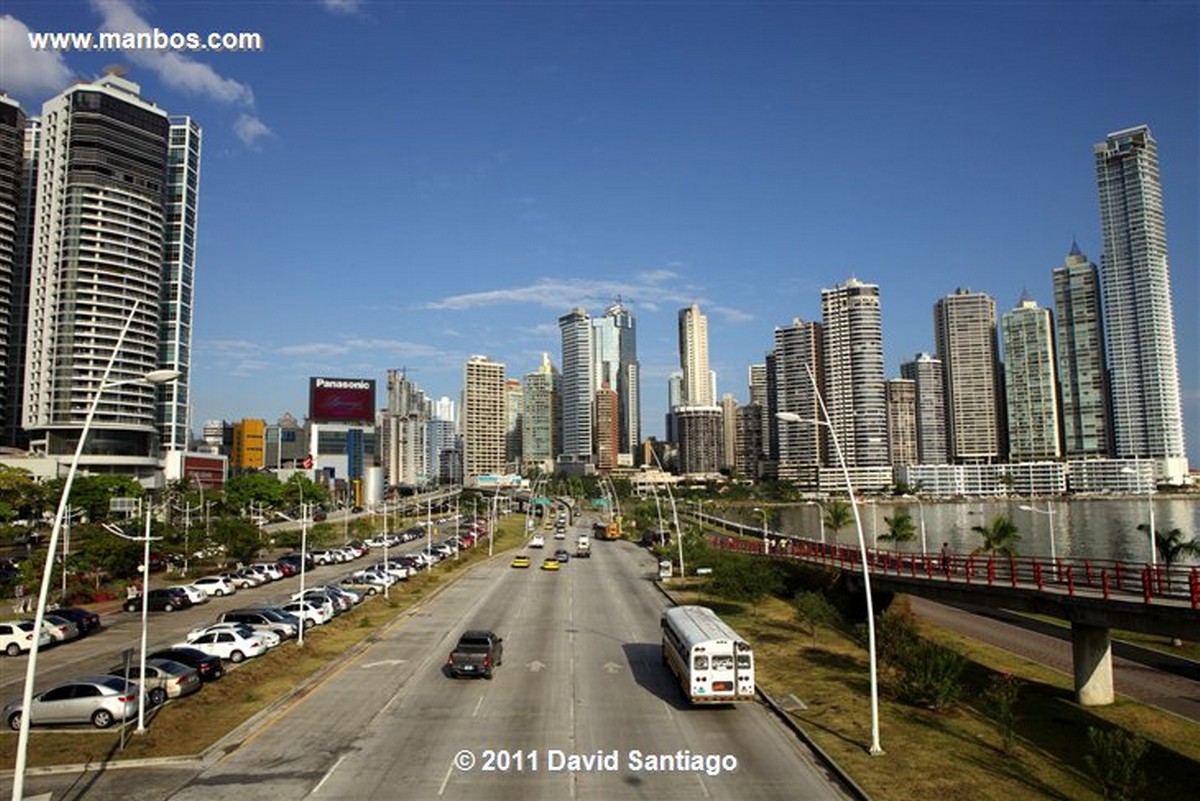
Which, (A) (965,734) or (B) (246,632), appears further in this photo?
(B) (246,632)

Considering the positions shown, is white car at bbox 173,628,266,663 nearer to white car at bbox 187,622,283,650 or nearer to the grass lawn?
white car at bbox 187,622,283,650

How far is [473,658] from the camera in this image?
33938 mm

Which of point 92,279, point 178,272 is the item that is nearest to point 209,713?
point 92,279

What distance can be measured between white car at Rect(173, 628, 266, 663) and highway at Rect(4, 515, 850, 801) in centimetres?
475

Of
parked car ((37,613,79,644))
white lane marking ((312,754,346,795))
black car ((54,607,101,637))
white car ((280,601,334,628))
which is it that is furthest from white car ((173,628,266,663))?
white lane marking ((312,754,346,795))

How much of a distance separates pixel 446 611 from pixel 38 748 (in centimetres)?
3026

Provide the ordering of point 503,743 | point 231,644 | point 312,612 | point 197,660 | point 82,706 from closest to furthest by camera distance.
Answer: point 503,743
point 82,706
point 197,660
point 231,644
point 312,612

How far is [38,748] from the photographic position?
25016mm

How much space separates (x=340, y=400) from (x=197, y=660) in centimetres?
16689

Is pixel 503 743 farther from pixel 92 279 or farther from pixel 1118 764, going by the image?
pixel 92 279

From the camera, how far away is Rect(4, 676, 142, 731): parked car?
2694 cm

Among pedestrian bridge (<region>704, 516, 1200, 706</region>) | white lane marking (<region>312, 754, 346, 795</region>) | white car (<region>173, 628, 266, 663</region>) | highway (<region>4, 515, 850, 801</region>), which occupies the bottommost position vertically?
highway (<region>4, 515, 850, 801</region>)

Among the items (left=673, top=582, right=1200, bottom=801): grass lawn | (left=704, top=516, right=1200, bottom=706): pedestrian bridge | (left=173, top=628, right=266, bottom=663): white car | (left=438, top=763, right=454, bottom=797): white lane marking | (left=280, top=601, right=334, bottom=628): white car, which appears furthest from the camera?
(left=280, top=601, right=334, bottom=628): white car

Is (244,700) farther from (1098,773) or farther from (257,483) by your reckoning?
(257,483)
